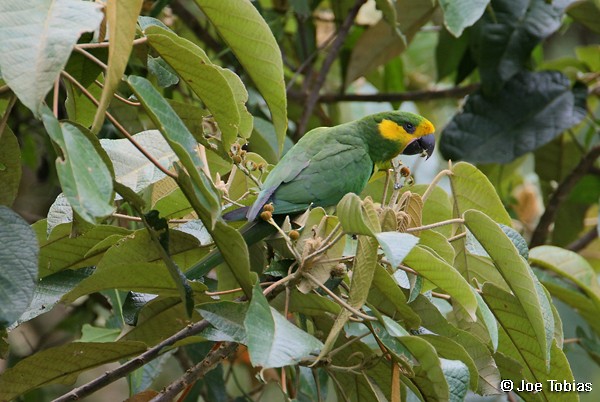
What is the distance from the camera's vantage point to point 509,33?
259 cm

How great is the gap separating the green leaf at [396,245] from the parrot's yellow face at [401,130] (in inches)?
44.6

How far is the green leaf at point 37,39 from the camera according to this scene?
849 millimetres

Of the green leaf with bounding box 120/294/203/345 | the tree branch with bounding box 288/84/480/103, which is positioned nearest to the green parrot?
the green leaf with bounding box 120/294/203/345

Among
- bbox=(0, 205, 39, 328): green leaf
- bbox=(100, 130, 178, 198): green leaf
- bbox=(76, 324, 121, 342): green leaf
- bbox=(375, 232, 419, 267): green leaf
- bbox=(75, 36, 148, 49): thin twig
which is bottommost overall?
bbox=(76, 324, 121, 342): green leaf

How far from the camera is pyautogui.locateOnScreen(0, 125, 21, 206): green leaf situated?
1338 millimetres

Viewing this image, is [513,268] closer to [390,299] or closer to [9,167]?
[390,299]

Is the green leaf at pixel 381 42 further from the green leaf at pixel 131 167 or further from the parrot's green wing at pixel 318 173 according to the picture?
the green leaf at pixel 131 167

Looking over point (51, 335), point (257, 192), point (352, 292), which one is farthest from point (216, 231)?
point (51, 335)

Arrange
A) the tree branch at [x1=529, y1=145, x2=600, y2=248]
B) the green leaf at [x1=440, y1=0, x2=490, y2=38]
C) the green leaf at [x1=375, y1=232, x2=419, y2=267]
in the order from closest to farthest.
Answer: the green leaf at [x1=375, y1=232, x2=419, y2=267] → the green leaf at [x1=440, y1=0, x2=490, y2=38] → the tree branch at [x1=529, y1=145, x2=600, y2=248]

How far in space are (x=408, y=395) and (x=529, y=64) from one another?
1811 millimetres

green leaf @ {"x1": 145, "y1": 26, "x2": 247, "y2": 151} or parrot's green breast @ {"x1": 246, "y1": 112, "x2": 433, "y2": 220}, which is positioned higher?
green leaf @ {"x1": 145, "y1": 26, "x2": 247, "y2": 151}

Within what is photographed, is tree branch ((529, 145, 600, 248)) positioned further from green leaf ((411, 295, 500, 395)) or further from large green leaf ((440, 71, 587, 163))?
green leaf ((411, 295, 500, 395))

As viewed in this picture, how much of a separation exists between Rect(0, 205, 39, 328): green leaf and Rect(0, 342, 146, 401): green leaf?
308 mm

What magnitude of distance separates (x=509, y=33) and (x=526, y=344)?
1.45 metres
